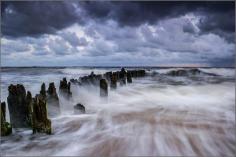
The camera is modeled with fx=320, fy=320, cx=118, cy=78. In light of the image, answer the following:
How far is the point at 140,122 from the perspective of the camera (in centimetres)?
495

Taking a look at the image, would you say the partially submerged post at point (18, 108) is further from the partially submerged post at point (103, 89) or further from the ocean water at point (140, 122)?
the partially submerged post at point (103, 89)

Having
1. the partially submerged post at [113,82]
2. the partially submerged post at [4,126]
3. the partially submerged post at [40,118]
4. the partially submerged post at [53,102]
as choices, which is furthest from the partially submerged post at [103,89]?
the partially submerged post at [4,126]

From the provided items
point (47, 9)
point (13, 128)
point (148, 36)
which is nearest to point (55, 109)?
point (13, 128)

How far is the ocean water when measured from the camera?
409cm

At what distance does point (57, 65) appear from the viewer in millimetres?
5922

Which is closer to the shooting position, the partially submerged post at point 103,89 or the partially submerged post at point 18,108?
the partially submerged post at point 18,108

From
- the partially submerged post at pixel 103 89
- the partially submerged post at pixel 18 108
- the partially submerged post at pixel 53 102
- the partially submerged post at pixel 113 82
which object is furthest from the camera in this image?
the partially submerged post at pixel 113 82

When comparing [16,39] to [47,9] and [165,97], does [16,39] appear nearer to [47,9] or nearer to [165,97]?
[47,9]

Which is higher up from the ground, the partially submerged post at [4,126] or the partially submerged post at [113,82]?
the partially submerged post at [113,82]

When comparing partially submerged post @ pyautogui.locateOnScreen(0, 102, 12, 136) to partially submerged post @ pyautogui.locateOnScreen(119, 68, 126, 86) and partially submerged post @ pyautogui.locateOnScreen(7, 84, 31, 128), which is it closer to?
partially submerged post @ pyautogui.locateOnScreen(7, 84, 31, 128)

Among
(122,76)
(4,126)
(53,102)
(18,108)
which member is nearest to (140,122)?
(53,102)

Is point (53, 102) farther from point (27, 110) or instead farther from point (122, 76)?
point (122, 76)

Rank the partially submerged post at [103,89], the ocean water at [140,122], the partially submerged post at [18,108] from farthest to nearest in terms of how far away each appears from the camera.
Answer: the partially submerged post at [103,89]
the partially submerged post at [18,108]
the ocean water at [140,122]

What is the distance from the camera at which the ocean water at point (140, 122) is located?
409 cm
